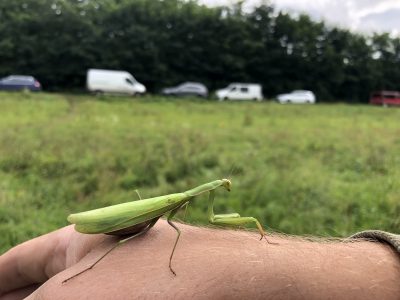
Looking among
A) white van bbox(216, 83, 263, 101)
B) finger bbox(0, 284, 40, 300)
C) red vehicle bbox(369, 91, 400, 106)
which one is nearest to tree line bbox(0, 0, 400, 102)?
red vehicle bbox(369, 91, 400, 106)

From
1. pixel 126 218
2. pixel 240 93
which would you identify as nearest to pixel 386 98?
pixel 240 93

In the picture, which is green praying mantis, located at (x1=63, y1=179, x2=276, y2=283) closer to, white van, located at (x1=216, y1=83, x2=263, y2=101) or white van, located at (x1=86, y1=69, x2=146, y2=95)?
white van, located at (x1=86, y1=69, x2=146, y2=95)

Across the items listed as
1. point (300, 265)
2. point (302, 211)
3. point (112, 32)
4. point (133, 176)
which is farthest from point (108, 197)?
point (112, 32)

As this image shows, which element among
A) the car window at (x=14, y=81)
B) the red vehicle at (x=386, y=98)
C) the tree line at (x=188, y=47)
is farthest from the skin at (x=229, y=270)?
the red vehicle at (x=386, y=98)

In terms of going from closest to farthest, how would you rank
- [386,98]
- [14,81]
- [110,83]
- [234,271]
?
[234,271] < [14,81] < [110,83] < [386,98]

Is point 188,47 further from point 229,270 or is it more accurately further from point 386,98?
point 229,270

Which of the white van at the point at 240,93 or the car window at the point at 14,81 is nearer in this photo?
the car window at the point at 14,81

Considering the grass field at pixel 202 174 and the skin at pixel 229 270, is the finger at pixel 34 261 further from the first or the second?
the grass field at pixel 202 174

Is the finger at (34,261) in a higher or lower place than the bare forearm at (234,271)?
lower
